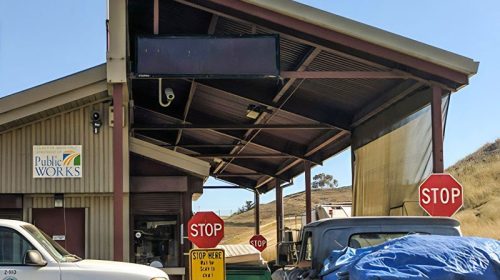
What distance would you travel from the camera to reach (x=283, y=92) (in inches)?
607

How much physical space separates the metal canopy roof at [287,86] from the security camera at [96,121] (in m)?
1.46

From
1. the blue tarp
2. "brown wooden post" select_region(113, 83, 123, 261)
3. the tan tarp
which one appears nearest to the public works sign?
"brown wooden post" select_region(113, 83, 123, 261)

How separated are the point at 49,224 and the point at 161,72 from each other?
159 inches

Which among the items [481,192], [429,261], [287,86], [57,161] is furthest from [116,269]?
[481,192]

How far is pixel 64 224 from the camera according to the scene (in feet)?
44.7

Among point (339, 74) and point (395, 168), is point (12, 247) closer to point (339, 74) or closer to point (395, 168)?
point (339, 74)

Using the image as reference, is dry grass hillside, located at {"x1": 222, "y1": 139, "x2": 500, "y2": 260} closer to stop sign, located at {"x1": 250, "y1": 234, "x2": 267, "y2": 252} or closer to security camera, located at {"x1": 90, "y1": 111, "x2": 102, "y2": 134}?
stop sign, located at {"x1": 250, "y1": 234, "x2": 267, "y2": 252}

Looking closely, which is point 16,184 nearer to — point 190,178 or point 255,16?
point 190,178

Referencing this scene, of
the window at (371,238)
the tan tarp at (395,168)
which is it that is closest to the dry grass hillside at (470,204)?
the tan tarp at (395,168)

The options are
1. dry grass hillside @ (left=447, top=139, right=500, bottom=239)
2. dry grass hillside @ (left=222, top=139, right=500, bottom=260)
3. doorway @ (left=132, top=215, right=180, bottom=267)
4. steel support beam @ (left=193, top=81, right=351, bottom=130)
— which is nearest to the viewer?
doorway @ (left=132, top=215, right=180, bottom=267)

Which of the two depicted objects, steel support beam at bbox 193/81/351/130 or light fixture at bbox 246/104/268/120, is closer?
steel support beam at bbox 193/81/351/130

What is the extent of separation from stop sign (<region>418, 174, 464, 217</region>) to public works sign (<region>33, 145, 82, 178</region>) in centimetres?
644

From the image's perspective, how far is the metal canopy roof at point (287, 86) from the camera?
39.6 feet

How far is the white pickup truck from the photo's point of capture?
798 centimetres
